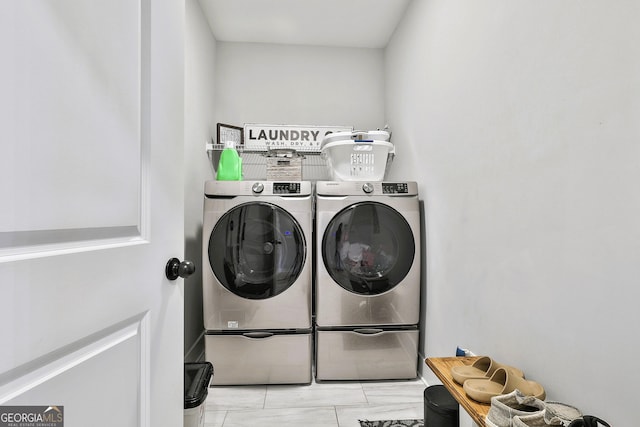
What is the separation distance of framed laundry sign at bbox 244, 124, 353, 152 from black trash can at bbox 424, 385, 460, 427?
6.29 ft

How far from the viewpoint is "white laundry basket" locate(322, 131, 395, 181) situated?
2.11 meters

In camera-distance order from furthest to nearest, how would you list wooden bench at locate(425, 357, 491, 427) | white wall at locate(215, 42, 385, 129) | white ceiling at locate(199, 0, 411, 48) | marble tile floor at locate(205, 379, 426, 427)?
white wall at locate(215, 42, 385, 129)
white ceiling at locate(199, 0, 411, 48)
marble tile floor at locate(205, 379, 426, 427)
wooden bench at locate(425, 357, 491, 427)

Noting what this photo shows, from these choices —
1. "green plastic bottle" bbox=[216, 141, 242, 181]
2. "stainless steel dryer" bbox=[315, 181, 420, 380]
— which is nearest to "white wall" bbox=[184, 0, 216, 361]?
"green plastic bottle" bbox=[216, 141, 242, 181]

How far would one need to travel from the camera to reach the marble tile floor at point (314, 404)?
160 centimetres

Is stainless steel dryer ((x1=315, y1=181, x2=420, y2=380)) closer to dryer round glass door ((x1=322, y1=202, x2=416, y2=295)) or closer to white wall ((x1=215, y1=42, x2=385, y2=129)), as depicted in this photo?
dryer round glass door ((x1=322, y1=202, x2=416, y2=295))

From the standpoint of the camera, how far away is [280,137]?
2.66 meters

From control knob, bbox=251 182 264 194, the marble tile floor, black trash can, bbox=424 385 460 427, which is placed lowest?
the marble tile floor

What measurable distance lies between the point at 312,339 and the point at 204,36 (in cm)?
231

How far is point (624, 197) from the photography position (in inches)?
30.9

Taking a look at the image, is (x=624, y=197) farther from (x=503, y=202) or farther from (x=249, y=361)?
(x=249, y=361)

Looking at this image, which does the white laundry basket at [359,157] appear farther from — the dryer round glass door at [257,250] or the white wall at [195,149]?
the white wall at [195,149]

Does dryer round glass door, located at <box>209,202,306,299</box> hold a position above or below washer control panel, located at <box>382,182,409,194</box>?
below

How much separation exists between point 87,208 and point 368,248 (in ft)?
5.25

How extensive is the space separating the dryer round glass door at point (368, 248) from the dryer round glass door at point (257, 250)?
21cm
